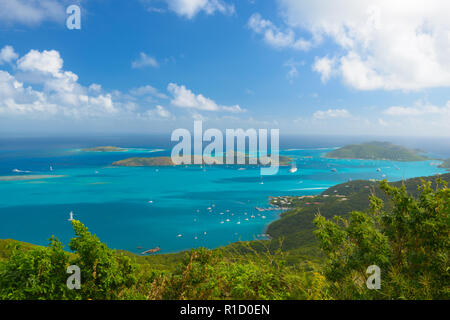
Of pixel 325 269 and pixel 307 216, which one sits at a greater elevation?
pixel 325 269

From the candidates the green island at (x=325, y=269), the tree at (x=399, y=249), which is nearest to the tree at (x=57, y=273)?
the green island at (x=325, y=269)

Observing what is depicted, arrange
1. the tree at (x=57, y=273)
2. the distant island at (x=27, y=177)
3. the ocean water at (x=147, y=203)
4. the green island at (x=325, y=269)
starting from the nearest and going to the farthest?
the green island at (x=325, y=269)
the tree at (x=57, y=273)
the ocean water at (x=147, y=203)
the distant island at (x=27, y=177)

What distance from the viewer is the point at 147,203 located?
54.3 meters

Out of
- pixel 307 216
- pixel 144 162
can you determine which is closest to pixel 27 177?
pixel 144 162

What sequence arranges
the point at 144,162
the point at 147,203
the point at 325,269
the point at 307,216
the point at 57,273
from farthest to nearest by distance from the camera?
the point at 144,162, the point at 147,203, the point at 307,216, the point at 325,269, the point at 57,273

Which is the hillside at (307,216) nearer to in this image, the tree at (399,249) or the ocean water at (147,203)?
the ocean water at (147,203)

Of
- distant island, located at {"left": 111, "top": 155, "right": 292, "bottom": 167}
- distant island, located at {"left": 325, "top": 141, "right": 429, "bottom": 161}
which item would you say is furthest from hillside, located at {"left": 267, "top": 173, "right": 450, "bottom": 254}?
distant island, located at {"left": 325, "top": 141, "right": 429, "bottom": 161}

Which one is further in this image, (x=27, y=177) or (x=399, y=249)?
(x=27, y=177)

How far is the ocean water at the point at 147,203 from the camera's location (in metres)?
37.4

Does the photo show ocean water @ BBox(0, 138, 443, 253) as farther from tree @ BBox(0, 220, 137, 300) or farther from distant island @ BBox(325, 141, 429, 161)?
distant island @ BBox(325, 141, 429, 161)

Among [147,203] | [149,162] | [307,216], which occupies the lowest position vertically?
[147,203]

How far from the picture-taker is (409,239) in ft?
→ 15.5

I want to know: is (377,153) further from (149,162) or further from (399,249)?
(399,249)
